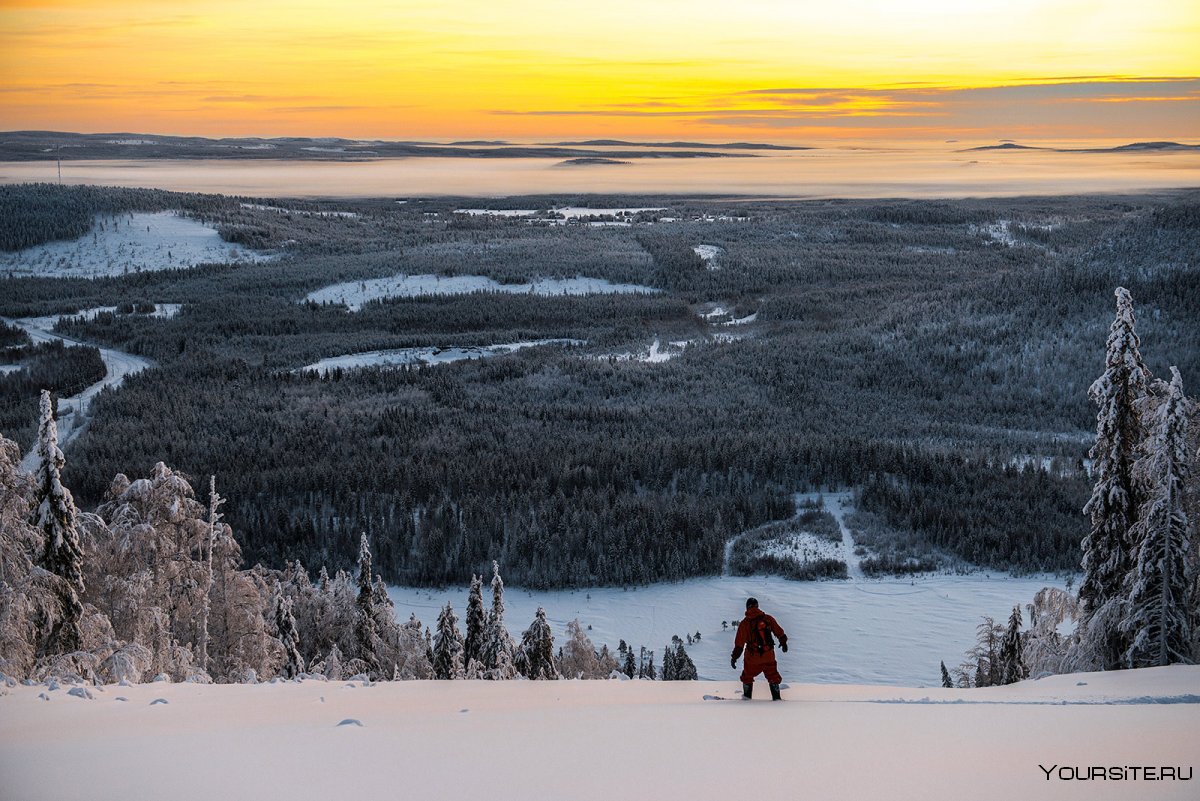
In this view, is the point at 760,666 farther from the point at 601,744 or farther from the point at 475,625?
the point at 475,625

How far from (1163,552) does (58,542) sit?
1574 centimetres

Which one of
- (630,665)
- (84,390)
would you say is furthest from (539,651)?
(84,390)

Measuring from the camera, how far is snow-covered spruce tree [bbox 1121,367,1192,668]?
1359 cm

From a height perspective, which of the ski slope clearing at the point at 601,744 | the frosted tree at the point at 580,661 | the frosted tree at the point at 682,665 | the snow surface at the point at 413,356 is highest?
the ski slope clearing at the point at 601,744

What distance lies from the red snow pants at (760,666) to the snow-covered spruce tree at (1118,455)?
6199 mm

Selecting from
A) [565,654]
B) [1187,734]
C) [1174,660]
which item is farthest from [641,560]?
[1187,734]

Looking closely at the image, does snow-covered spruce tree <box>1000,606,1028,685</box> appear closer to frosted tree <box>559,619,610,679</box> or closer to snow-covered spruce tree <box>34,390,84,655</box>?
frosted tree <box>559,619,610,679</box>

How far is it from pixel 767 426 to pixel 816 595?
Answer: 75.0ft

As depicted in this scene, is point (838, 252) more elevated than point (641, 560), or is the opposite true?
point (838, 252)

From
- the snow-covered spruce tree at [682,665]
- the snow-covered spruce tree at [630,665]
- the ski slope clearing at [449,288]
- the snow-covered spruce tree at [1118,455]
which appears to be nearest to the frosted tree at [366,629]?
the snow-covered spruce tree at [630,665]

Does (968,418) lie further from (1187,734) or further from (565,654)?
(1187,734)

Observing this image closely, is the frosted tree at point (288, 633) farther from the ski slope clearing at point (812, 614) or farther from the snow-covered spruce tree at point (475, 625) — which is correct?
the ski slope clearing at point (812, 614)

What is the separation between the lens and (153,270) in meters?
141

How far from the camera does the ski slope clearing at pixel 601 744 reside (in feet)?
26.6
